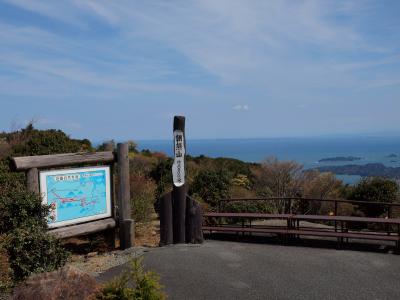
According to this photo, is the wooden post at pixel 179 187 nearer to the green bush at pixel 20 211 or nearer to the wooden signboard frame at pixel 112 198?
the wooden signboard frame at pixel 112 198

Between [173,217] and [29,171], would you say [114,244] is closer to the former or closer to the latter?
[173,217]

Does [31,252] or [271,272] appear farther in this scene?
[271,272]

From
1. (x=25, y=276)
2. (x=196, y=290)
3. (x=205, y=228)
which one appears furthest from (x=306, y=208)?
(x=25, y=276)

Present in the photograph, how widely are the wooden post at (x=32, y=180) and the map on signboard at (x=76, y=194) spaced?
0.15 metres

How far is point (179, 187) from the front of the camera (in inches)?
368

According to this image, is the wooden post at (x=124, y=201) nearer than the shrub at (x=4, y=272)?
No

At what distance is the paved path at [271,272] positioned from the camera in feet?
21.1

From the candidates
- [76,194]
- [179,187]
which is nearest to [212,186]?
[179,187]

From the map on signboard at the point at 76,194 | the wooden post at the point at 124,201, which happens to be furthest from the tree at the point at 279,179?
the map on signboard at the point at 76,194

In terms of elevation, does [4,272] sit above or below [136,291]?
below

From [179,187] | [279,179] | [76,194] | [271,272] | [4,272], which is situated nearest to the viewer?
[4,272]

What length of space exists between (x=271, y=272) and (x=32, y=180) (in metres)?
4.35

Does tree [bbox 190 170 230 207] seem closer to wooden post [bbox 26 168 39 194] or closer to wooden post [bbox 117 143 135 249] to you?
wooden post [bbox 117 143 135 249]

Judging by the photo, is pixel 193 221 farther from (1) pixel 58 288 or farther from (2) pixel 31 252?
(1) pixel 58 288
